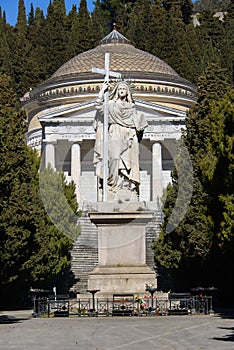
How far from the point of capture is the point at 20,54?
3637 inches

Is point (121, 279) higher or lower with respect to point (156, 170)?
lower

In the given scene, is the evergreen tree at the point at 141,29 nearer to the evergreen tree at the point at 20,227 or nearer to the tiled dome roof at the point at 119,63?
the tiled dome roof at the point at 119,63

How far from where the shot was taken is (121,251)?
58.1 ft

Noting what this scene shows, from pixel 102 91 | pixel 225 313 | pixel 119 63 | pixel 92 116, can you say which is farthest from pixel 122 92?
pixel 119 63

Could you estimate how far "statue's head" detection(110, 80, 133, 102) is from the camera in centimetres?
1841

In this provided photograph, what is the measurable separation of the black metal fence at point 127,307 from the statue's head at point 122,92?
4407 mm

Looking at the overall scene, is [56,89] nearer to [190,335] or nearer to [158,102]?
[158,102]

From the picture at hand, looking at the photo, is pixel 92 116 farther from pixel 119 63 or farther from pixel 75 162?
pixel 119 63

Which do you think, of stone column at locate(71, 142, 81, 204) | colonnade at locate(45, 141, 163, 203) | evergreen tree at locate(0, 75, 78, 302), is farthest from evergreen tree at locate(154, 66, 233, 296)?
stone column at locate(71, 142, 81, 204)

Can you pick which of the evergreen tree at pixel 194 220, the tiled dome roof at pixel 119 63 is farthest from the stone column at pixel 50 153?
the evergreen tree at pixel 194 220

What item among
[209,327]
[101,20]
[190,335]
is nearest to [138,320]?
[209,327]

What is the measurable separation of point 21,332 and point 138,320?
2958 mm

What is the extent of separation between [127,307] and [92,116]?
47.7 m

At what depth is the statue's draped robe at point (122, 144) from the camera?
18.2 m
